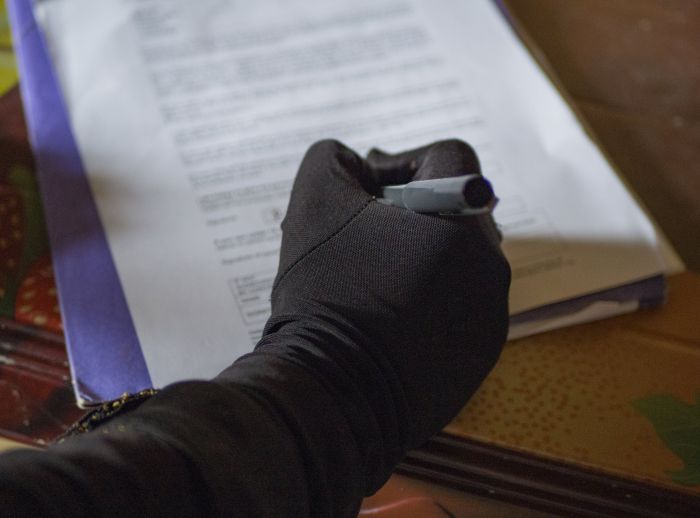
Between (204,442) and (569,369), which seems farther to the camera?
(569,369)

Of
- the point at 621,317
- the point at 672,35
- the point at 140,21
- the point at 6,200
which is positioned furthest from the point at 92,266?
the point at 672,35

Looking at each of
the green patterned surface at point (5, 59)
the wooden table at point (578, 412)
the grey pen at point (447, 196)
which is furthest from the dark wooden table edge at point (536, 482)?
the green patterned surface at point (5, 59)

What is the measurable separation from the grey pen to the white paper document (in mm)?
106

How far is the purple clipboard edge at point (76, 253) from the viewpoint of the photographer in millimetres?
441

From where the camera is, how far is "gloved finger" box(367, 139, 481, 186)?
0.43 metres

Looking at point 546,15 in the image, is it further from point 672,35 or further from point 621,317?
point 621,317

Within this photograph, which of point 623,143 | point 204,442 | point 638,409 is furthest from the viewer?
point 623,143

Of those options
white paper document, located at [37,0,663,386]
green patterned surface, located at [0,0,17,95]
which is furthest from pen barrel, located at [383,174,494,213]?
green patterned surface, located at [0,0,17,95]

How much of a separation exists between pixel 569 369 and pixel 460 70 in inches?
9.5

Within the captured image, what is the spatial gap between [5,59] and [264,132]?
0.22m

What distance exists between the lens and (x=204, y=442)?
29 centimetres

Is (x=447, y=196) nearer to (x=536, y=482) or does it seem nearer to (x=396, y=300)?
(x=396, y=300)

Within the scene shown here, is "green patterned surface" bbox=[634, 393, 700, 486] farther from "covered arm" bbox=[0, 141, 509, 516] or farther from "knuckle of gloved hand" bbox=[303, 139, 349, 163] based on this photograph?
"knuckle of gloved hand" bbox=[303, 139, 349, 163]

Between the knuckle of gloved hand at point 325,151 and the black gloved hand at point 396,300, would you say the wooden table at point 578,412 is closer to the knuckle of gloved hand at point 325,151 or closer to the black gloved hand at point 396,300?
the black gloved hand at point 396,300
